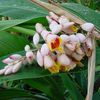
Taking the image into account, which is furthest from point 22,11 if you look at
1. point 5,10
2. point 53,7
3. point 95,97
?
point 95,97

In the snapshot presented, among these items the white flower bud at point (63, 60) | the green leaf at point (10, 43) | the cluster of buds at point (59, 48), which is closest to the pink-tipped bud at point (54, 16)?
the cluster of buds at point (59, 48)

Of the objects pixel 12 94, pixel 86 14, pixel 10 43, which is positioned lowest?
pixel 12 94

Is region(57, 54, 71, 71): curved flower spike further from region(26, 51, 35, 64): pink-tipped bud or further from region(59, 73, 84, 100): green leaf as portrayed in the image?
region(59, 73, 84, 100): green leaf

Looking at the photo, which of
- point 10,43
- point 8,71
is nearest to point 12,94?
point 10,43

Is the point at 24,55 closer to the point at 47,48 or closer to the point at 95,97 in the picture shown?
the point at 47,48

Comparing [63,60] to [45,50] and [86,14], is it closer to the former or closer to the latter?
[45,50]

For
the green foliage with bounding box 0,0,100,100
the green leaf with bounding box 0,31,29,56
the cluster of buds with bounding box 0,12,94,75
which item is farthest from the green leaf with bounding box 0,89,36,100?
the cluster of buds with bounding box 0,12,94,75

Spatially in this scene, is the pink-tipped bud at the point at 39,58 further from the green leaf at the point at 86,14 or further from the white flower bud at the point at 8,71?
the green leaf at the point at 86,14
